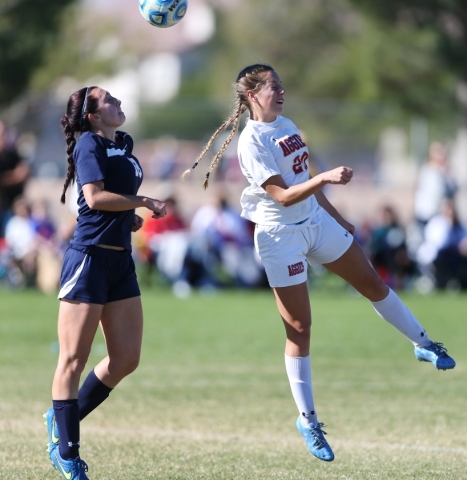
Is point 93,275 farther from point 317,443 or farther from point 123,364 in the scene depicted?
point 317,443

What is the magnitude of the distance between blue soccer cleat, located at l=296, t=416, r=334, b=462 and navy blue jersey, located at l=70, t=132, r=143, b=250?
1512mm

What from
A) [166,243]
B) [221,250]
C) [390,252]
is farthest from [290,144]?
[390,252]

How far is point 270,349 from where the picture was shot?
1058 centimetres

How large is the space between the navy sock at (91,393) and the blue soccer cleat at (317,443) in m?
1.16

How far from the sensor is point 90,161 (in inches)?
198

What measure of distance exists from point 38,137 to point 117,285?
21976 millimetres

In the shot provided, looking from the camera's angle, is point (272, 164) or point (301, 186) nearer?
point (301, 186)

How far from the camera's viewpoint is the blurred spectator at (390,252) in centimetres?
1659

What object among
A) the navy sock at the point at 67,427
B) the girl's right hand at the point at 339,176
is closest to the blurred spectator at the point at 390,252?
the girl's right hand at the point at 339,176

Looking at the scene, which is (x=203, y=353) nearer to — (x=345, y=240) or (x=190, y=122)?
(x=345, y=240)

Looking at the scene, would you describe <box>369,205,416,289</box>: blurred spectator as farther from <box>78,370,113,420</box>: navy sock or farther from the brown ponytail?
the brown ponytail

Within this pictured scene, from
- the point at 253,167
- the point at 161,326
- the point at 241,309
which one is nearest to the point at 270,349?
the point at 161,326

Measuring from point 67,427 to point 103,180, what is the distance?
1281 millimetres

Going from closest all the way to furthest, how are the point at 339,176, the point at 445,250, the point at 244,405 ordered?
the point at 339,176, the point at 244,405, the point at 445,250
